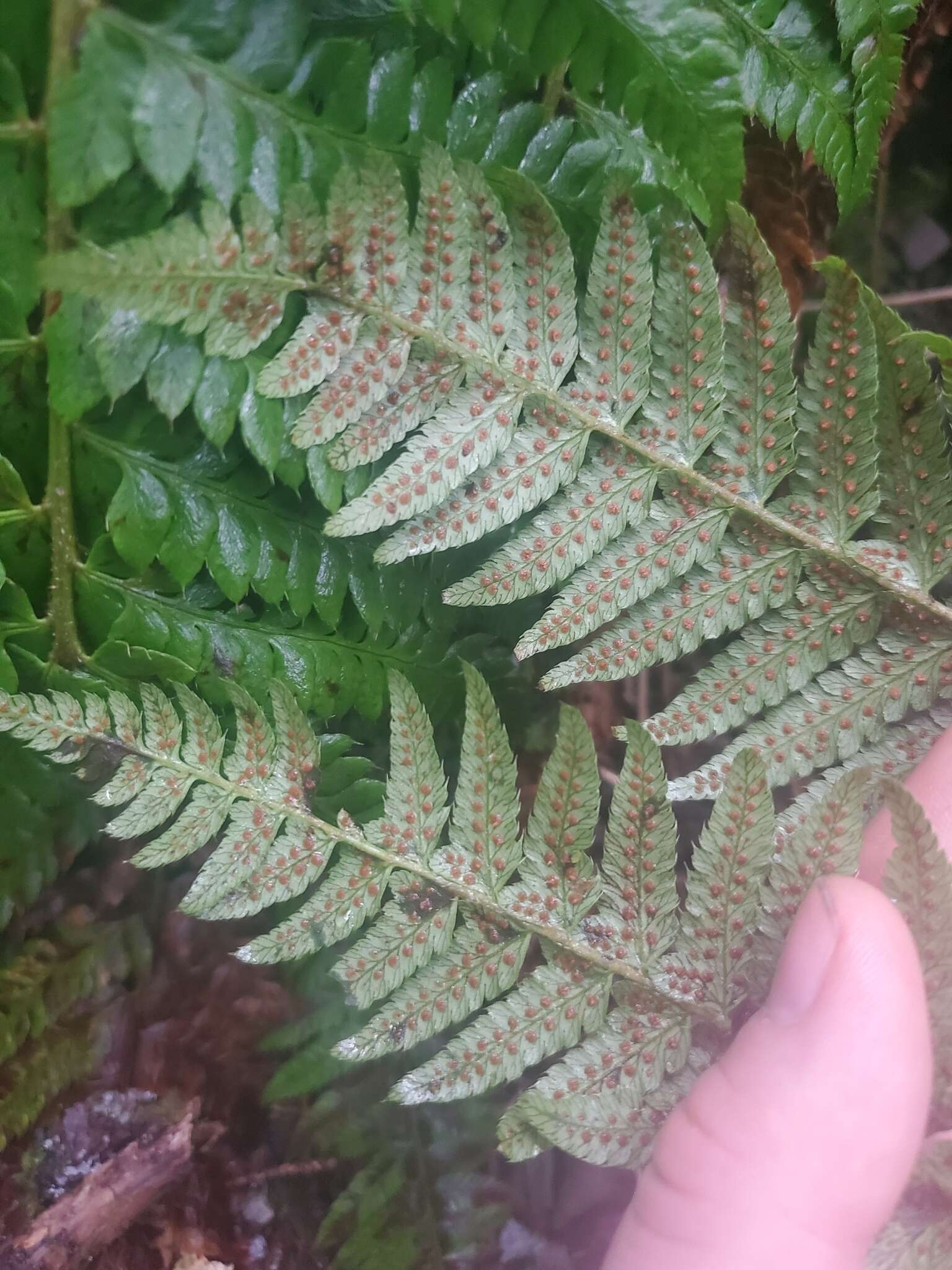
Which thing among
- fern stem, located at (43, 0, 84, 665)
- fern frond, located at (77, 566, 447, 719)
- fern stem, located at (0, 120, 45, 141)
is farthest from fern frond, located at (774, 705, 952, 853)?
fern stem, located at (0, 120, 45, 141)

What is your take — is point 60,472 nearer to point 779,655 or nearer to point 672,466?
point 672,466

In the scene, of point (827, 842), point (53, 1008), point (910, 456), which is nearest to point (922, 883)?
point (827, 842)

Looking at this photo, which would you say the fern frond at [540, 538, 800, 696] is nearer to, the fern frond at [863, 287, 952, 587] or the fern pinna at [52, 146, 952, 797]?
the fern pinna at [52, 146, 952, 797]

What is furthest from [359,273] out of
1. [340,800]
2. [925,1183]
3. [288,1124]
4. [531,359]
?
[288,1124]

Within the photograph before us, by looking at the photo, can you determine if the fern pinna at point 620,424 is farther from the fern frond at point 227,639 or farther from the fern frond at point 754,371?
the fern frond at point 227,639

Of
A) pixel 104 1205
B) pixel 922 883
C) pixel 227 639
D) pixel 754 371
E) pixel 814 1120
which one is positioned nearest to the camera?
pixel 814 1120

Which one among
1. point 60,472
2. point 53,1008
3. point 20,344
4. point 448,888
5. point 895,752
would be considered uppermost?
point 895,752

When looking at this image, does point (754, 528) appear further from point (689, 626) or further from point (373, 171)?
point (373, 171)
